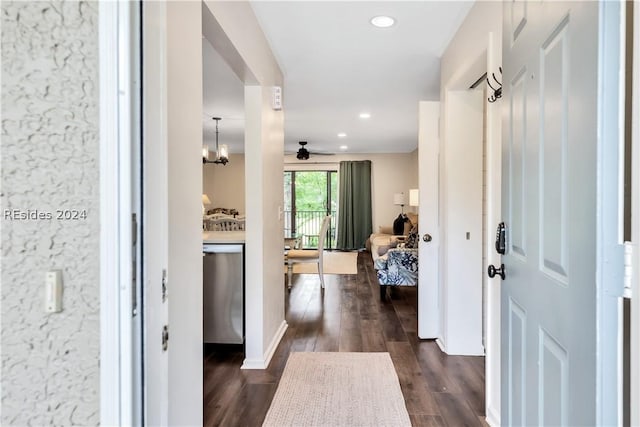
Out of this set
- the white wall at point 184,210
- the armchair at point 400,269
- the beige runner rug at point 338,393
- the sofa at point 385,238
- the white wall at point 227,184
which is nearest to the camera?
the white wall at point 184,210

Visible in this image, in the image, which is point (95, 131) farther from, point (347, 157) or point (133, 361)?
point (347, 157)

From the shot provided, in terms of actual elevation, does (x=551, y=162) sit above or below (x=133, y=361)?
above

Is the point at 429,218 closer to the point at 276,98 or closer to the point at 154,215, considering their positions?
the point at 276,98

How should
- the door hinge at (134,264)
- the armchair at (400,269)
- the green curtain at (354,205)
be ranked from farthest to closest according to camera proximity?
1. the green curtain at (354,205)
2. the armchair at (400,269)
3. the door hinge at (134,264)

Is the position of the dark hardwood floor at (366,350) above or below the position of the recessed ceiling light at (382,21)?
below

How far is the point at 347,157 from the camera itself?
918 centimetres

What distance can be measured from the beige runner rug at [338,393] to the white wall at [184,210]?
2.25 feet

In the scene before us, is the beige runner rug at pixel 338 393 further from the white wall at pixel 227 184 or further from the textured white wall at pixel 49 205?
the white wall at pixel 227 184

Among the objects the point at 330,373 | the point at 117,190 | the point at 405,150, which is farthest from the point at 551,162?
the point at 405,150

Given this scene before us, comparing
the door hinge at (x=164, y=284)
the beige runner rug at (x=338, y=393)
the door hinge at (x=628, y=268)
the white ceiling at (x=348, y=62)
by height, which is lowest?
the beige runner rug at (x=338, y=393)

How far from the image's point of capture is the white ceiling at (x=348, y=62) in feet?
7.97

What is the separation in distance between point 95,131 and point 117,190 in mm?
156

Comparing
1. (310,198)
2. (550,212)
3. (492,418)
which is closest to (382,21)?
(550,212)

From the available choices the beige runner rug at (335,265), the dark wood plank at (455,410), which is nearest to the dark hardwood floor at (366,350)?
the dark wood plank at (455,410)
